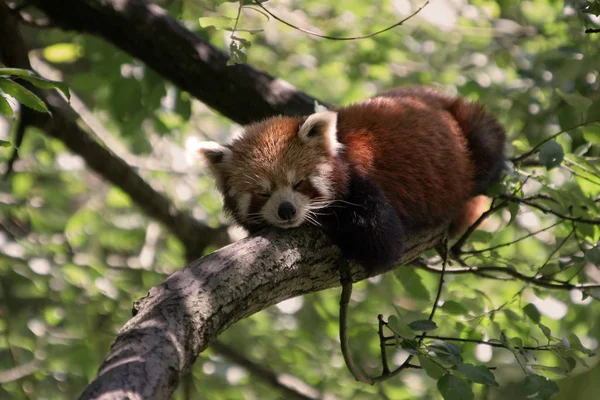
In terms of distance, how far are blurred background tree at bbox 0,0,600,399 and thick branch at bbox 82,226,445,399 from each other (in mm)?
767

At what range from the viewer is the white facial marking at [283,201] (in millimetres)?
2986

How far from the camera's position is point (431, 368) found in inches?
91.4

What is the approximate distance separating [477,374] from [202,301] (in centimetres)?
90

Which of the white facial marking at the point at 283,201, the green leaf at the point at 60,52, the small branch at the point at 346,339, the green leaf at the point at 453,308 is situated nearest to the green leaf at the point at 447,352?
the small branch at the point at 346,339

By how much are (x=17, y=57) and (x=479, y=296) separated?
9.34 feet

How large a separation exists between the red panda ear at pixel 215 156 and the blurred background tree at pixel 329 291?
1.68 ft

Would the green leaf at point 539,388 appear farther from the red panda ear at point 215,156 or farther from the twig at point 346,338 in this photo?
the red panda ear at point 215,156

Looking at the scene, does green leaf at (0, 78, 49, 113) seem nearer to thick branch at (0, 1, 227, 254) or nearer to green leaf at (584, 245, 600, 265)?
thick branch at (0, 1, 227, 254)

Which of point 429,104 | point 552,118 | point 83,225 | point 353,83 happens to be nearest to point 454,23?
point 353,83

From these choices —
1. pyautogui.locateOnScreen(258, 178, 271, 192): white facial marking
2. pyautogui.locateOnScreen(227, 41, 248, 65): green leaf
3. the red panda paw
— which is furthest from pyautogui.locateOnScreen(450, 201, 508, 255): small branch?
pyautogui.locateOnScreen(227, 41, 248, 65): green leaf

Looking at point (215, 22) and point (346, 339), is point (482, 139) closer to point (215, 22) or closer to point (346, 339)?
point (346, 339)

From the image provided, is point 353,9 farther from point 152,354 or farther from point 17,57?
point 152,354

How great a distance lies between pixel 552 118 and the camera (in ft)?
15.1

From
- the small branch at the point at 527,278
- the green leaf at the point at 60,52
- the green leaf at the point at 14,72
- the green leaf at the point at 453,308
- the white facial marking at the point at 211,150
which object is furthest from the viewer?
the green leaf at the point at 60,52
